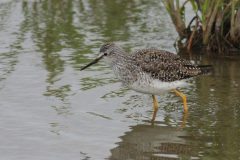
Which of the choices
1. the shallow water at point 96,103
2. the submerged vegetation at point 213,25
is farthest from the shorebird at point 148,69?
the submerged vegetation at point 213,25

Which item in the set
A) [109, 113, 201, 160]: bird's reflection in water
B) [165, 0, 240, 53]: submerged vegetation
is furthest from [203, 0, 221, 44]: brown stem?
[109, 113, 201, 160]: bird's reflection in water

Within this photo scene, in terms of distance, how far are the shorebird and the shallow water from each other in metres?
0.62

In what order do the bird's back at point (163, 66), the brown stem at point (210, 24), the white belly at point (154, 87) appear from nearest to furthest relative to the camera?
the white belly at point (154, 87), the bird's back at point (163, 66), the brown stem at point (210, 24)

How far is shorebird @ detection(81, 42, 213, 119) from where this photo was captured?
9.08 metres

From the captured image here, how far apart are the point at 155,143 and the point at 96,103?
2.43 m

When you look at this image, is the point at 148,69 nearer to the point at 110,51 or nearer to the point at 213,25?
the point at 110,51

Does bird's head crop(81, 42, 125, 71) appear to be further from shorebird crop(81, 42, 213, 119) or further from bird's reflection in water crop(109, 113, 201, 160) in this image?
bird's reflection in water crop(109, 113, 201, 160)

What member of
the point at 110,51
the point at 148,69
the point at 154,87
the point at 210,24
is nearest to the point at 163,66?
the point at 148,69

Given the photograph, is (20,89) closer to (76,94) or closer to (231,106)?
(76,94)

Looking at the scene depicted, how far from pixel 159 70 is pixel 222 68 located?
3.58 metres

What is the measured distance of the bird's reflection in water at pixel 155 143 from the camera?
23.7ft

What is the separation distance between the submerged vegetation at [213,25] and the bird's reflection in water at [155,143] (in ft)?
16.3

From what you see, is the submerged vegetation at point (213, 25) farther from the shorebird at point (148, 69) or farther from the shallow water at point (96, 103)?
the shorebird at point (148, 69)

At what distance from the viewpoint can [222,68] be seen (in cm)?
1225
